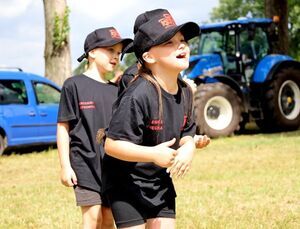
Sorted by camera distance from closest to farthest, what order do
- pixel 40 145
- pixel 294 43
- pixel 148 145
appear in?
pixel 148 145
pixel 40 145
pixel 294 43

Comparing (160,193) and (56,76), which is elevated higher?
(160,193)

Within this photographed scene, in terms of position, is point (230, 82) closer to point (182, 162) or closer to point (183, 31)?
point (183, 31)

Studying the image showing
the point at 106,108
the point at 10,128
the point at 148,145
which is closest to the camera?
the point at 148,145

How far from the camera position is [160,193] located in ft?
10.4

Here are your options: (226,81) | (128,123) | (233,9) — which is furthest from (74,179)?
(233,9)

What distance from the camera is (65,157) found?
388 cm

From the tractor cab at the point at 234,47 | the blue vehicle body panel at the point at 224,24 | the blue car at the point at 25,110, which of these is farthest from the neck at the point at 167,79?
the blue vehicle body panel at the point at 224,24

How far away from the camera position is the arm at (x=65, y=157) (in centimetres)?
385

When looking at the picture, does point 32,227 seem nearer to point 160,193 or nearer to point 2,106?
point 160,193

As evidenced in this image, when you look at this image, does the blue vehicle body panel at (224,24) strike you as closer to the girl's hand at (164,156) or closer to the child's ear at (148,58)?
the child's ear at (148,58)

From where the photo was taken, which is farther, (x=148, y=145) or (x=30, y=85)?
(x=30, y=85)

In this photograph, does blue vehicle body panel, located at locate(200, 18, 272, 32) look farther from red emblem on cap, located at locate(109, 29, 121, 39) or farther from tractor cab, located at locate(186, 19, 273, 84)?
red emblem on cap, located at locate(109, 29, 121, 39)

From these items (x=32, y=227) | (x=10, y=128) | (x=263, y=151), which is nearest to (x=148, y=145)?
(x=32, y=227)

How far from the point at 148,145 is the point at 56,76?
39.5 feet
